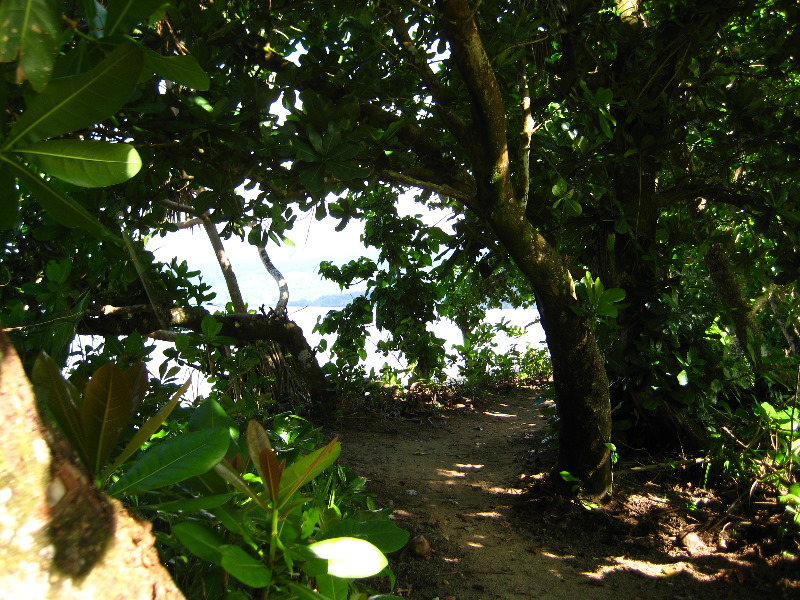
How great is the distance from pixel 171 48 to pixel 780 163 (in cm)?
317

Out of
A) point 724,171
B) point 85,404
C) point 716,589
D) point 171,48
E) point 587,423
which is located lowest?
point 716,589

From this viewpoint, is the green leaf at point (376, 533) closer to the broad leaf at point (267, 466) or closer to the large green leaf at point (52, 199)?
the broad leaf at point (267, 466)

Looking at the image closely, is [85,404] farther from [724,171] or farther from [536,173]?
[724,171]

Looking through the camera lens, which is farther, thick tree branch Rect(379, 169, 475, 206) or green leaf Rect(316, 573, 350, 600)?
thick tree branch Rect(379, 169, 475, 206)

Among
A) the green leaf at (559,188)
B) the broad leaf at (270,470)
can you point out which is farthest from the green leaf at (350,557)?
the green leaf at (559,188)

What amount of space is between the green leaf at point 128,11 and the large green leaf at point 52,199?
0.94 feet

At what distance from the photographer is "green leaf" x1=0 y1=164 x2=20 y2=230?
0.78 meters

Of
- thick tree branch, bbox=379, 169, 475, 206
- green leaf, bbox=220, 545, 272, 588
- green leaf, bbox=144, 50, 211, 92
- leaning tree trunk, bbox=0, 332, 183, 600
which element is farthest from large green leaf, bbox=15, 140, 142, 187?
thick tree branch, bbox=379, 169, 475, 206

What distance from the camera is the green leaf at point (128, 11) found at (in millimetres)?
893

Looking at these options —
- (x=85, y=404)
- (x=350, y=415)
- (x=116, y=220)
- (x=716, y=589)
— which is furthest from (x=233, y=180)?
(x=350, y=415)

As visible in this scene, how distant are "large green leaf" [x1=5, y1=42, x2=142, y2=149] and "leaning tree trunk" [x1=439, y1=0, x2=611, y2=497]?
6.63 ft

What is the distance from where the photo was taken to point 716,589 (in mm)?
2529

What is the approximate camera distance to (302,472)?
875 mm

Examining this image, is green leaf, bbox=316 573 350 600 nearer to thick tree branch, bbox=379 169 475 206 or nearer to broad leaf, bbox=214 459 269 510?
broad leaf, bbox=214 459 269 510
